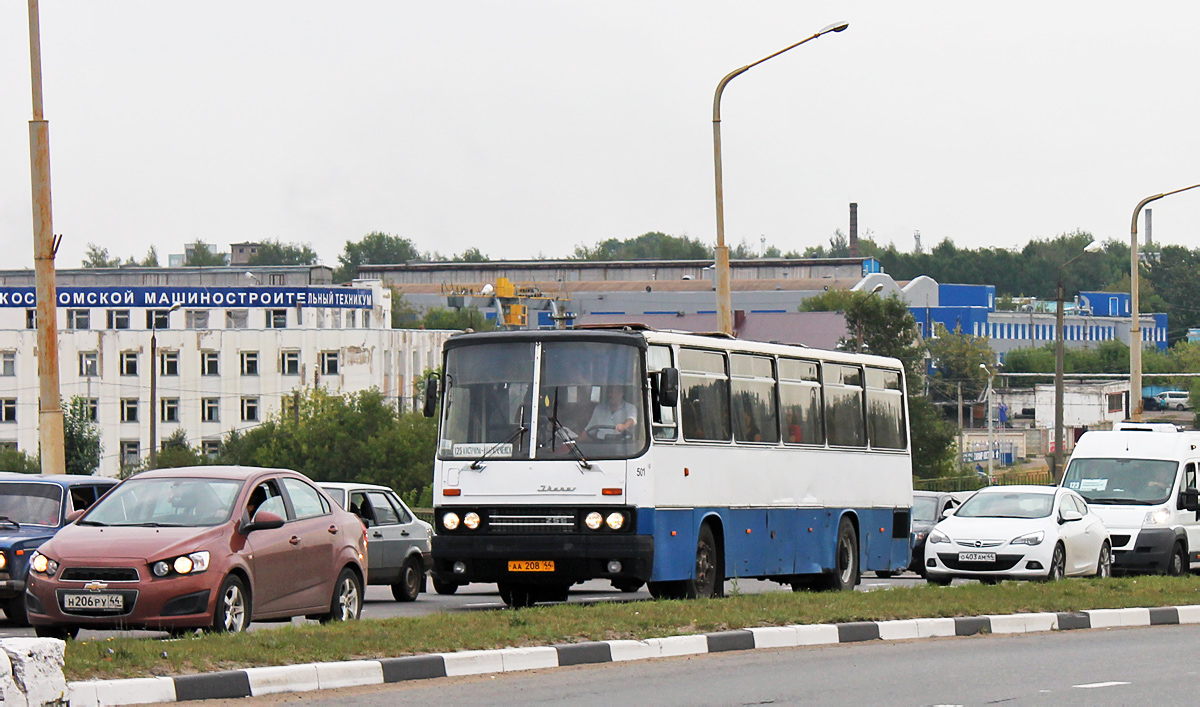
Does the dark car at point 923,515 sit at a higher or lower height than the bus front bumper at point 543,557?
lower

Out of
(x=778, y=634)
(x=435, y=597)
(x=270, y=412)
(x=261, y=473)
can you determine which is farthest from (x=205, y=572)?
(x=270, y=412)

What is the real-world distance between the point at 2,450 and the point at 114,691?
104m

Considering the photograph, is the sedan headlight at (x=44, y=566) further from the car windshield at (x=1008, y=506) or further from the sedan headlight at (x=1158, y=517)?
the sedan headlight at (x=1158, y=517)

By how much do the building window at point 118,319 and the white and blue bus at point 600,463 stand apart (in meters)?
103

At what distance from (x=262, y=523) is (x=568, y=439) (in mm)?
4052

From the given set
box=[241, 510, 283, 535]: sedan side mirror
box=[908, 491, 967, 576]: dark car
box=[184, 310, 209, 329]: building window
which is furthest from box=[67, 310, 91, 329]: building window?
box=[241, 510, 283, 535]: sedan side mirror

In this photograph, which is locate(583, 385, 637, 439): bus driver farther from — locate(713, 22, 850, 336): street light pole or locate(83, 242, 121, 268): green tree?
locate(83, 242, 121, 268): green tree

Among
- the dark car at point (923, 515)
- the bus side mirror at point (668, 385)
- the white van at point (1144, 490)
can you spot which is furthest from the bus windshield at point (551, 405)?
the dark car at point (923, 515)

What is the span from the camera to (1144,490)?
27.2 metres

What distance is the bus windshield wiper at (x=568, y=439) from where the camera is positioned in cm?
1678

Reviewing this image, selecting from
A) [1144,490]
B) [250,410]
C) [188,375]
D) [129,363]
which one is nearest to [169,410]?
[188,375]

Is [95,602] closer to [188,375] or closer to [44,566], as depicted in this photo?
[44,566]

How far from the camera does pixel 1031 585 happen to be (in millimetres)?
19828

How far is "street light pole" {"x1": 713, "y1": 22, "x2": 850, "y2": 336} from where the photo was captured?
25.5m
